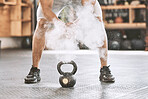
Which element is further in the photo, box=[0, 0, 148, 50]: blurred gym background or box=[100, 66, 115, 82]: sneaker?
box=[0, 0, 148, 50]: blurred gym background

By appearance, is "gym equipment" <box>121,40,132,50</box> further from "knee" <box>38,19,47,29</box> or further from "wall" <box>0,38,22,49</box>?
"knee" <box>38,19,47,29</box>

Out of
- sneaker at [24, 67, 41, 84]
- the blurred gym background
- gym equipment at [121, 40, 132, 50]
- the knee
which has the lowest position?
sneaker at [24, 67, 41, 84]

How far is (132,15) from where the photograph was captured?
6.34 meters

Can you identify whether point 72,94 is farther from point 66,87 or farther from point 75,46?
point 75,46

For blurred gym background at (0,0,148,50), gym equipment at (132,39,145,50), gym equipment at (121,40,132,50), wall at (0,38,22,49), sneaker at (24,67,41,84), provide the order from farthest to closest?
wall at (0,38,22,49)
blurred gym background at (0,0,148,50)
gym equipment at (121,40,132,50)
gym equipment at (132,39,145,50)
sneaker at (24,67,41,84)

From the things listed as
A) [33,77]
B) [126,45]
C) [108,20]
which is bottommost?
[33,77]

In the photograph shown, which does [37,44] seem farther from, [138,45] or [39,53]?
[138,45]

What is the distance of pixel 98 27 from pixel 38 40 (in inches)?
15.8

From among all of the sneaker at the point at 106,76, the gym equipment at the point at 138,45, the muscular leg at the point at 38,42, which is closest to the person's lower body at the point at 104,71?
the sneaker at the point at 106,76

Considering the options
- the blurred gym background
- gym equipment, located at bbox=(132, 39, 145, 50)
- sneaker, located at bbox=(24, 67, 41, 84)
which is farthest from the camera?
the blurred gym background

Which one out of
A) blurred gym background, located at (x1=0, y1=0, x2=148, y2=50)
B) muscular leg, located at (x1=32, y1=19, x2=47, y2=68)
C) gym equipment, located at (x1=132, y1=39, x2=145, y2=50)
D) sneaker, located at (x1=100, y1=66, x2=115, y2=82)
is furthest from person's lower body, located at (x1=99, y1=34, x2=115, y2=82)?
blurred gym background, located at (x1=0, y1=0, x2=148, y2=50)

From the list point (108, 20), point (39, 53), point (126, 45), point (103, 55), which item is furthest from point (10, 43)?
point (103, 55)

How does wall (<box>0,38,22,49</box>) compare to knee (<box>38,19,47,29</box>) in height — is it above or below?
below

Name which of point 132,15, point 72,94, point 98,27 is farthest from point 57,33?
point 132,15
